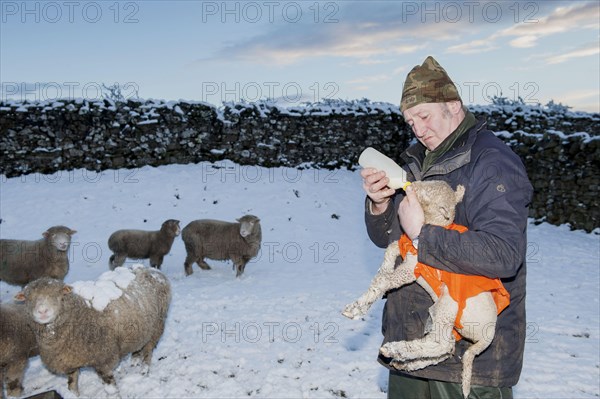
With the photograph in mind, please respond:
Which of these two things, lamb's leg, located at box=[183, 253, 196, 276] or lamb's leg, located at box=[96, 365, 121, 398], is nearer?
lamb's leg, located at box=[96, 365, 121, 398]

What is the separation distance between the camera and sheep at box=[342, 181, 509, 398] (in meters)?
2.03

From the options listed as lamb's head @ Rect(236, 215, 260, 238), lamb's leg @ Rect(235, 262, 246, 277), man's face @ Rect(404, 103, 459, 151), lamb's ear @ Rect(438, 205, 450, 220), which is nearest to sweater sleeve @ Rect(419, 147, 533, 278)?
lamb's ear @ Rect(438, 205, 450, 220)

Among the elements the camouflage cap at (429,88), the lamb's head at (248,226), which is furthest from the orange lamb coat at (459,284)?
the lamb's head at (248,226)

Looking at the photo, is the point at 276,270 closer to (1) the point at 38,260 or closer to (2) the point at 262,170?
(1) the point at 38,260

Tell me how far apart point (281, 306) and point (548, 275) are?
5.79 meters

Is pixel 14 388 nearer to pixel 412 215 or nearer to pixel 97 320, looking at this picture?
pixel 97 320

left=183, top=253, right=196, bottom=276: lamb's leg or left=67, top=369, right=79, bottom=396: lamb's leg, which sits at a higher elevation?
left=183, top=253, right=196, bottom=276: lamb's leg

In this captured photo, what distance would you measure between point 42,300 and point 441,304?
3638mm

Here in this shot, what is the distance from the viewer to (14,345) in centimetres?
439

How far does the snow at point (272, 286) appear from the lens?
5027mm

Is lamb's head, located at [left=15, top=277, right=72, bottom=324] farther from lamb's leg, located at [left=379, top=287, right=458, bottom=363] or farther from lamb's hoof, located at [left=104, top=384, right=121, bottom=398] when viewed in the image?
lamb's leg, located at [left=379, top=287, right=458, bottom=363]

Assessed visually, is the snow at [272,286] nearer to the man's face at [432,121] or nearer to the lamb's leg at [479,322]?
the lamb's leg at [479,322]

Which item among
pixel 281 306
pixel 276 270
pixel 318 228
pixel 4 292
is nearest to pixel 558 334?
pixel 281 306

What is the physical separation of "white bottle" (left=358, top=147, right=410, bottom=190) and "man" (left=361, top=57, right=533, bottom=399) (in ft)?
0.14
